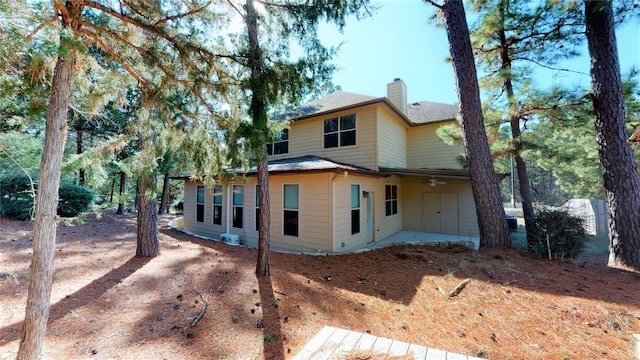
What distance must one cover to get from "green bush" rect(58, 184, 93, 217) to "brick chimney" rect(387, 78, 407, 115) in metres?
16.1

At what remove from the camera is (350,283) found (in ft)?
16.5

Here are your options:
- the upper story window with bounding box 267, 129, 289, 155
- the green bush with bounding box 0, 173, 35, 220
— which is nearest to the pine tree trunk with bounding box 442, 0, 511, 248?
the upper story window with bounding box 267, 129, 289, 155

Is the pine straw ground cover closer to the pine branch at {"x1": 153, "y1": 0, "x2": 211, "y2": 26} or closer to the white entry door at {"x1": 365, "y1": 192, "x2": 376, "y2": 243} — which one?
the white entry door at {"x1": 365, "y1": 192, "x2": 376, "y2": 243}

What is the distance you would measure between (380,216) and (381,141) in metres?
2.89

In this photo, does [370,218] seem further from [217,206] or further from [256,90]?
[256,90]

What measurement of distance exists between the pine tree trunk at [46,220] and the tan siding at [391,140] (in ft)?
27.2

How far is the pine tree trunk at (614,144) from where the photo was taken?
18.0 ft

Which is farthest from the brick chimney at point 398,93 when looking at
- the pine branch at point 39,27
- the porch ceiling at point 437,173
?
the pine branch at point 39,27

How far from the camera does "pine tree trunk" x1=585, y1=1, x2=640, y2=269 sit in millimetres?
5488

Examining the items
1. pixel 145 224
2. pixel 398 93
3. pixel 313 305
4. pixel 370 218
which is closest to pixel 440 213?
pixel 370 218

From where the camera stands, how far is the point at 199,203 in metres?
10.9

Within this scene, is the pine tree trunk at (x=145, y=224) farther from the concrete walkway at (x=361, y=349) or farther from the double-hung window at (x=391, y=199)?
the double-hung window at (x=391, y=199)

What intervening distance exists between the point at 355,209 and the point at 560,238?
5.23 m

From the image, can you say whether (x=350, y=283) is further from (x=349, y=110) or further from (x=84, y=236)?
(x=84, y=236)
